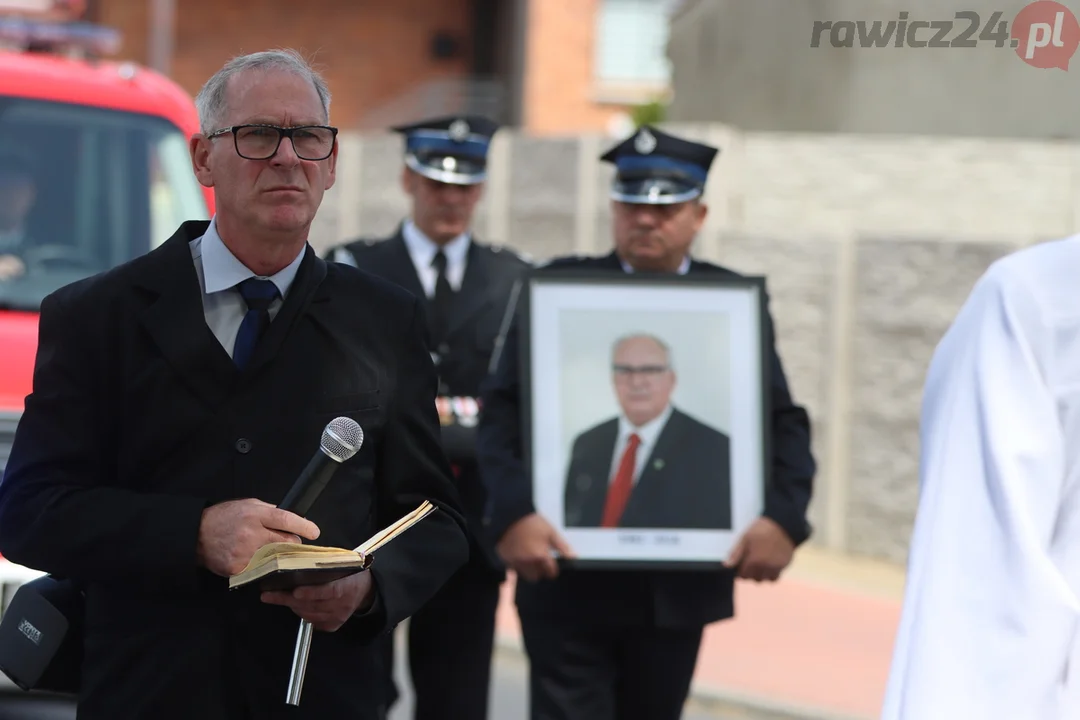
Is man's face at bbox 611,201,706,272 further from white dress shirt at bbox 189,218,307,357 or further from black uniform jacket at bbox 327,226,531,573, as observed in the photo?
white dress shirt at bbox 189,218,307,357

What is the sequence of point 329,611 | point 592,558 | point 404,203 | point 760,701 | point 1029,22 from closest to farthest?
point 329,611 → point 1029,22 → point 592,558 → point 760,701 → point 404,203

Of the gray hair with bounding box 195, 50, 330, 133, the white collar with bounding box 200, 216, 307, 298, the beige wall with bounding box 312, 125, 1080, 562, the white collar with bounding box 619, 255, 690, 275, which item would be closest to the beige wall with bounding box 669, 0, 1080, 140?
the beige wall with bounding box 312, 125, 1080, 562

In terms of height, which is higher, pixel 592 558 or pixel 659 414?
pixel 659 414

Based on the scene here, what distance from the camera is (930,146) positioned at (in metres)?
12.0

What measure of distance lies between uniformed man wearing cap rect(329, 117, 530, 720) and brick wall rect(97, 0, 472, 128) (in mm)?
26256

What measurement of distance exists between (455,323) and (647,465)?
1.23m

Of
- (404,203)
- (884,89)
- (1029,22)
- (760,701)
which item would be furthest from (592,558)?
(404,203)

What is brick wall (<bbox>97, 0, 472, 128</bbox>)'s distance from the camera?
3192 cm

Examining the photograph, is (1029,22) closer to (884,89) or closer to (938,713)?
(938,713)

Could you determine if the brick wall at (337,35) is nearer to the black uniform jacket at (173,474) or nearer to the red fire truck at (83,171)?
the red fire truck at (83,171)

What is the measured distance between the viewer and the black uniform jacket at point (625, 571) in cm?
459

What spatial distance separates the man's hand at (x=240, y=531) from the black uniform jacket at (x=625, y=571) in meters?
2.02

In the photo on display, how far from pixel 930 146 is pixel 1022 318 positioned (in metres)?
9.87

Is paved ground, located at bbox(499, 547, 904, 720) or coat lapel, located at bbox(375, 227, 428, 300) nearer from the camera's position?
coat lapel, located at bbox(375, 227, 428, 300)
